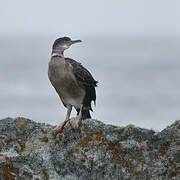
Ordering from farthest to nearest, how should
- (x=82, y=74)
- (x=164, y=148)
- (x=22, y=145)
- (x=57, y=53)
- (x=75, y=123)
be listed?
1. (x=57, y=53)
2. (x=82, y=74)
3. (x=75, y=123)
4. (x=22, y=145)
5. (x=164, y=148)

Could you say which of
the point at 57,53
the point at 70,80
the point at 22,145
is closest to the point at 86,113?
the point at 70,80

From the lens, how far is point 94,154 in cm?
556

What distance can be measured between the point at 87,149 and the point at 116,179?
57 cm

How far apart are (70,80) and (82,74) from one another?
263 mm

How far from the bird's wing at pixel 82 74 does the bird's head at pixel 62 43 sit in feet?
0.83

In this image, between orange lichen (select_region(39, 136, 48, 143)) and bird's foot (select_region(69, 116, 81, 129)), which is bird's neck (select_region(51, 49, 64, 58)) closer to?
bird's foot (select_region(69, 116, 81, 129))

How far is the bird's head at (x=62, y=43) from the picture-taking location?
8.56 meters

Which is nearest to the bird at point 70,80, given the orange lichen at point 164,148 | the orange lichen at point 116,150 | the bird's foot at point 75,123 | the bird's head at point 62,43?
the bird's head at point 62,43

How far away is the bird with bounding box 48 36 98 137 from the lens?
8.23 metres

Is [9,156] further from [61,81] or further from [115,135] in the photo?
[61,81]

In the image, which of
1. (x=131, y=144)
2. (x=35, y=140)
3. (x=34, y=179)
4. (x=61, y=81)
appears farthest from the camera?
(x=61, y=81)

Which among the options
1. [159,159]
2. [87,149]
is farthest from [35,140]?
[159,159]

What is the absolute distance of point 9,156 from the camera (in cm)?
553

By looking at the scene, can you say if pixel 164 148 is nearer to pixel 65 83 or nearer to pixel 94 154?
pixel 94 154
